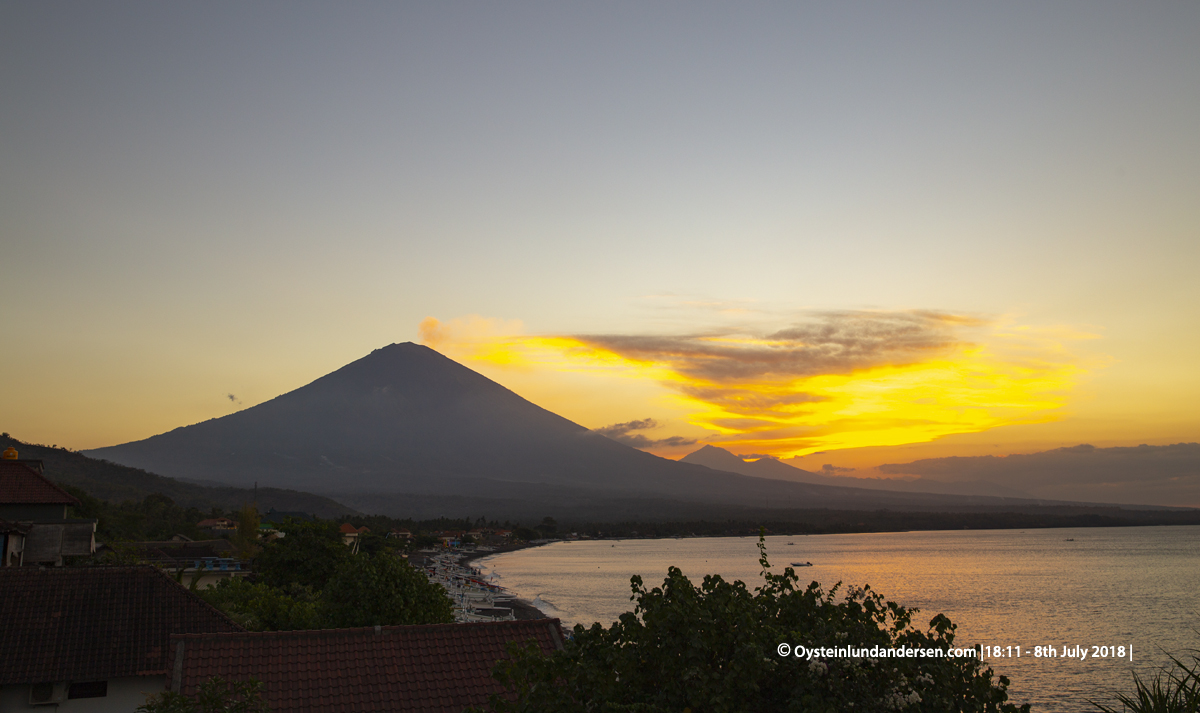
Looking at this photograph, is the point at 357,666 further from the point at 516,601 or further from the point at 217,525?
the point at 217,525

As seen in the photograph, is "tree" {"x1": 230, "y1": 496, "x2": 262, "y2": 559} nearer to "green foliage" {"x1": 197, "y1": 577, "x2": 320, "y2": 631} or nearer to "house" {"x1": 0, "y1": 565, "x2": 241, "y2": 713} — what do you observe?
"green foliage" {"x1": 197, "y1": 577, "x2": 320, "y2": 631}

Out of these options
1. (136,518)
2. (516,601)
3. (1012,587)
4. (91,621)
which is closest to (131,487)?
(136,518)

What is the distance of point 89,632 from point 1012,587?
8981 cm

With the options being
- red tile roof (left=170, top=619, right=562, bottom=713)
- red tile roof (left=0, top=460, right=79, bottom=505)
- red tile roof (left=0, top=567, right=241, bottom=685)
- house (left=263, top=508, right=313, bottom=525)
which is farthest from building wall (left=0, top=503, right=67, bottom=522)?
red tile roof (left=170, top=619, right=562, bottom=713)

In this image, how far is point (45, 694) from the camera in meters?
14.4

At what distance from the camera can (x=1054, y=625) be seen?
186 feet

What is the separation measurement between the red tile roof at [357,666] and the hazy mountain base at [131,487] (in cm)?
7842

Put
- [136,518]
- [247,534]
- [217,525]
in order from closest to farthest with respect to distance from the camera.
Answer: [247,534] → [136,518] → [217,525]

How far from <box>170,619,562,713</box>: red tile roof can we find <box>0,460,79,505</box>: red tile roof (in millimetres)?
21299

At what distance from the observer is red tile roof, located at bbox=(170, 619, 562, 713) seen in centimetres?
1084

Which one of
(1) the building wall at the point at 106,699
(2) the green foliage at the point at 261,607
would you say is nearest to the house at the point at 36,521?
(2) the green foliage at the point at 261,607

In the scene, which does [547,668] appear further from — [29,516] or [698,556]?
[698,556]

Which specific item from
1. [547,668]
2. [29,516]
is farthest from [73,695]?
[29,516]

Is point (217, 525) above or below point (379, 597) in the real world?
below
